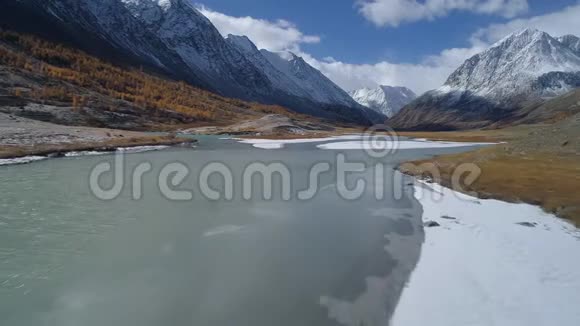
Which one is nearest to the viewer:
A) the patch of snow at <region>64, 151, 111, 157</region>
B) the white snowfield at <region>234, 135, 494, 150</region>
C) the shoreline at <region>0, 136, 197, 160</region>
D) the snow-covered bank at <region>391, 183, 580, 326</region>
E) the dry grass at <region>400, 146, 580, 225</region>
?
the snow-covered bank at <region>391, 183, 580, 326</region>

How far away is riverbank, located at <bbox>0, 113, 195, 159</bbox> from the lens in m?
49.0

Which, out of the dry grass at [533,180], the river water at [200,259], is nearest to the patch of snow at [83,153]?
the river water at [200,259]

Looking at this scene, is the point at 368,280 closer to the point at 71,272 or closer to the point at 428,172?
the point at 71,272

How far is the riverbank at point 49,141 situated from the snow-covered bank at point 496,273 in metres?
47.9

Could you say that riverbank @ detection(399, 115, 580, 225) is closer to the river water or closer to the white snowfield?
the river water

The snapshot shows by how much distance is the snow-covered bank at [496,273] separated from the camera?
11867 millimetres

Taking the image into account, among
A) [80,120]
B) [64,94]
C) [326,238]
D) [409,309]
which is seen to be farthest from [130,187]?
[64,94]

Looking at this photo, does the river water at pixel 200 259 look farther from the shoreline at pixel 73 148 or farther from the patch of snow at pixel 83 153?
the patch of snow at pixel 83 153

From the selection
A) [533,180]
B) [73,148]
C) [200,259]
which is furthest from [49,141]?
[533,180]

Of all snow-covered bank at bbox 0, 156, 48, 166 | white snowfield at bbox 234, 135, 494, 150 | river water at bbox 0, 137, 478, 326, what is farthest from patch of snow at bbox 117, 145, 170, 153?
river water at bbox 0, 137, 478, 326

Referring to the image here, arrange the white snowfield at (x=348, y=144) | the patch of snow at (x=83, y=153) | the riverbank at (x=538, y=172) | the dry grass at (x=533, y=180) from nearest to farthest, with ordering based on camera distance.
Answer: the dry grass at (x=533, y=180) → the riverbank at (x=538, y=172) → the patch of snow at (x=83, y=153) → the white snowfield at (x=348, y=144)

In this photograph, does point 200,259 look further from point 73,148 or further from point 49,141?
point 49,141

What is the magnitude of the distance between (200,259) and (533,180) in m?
31.4

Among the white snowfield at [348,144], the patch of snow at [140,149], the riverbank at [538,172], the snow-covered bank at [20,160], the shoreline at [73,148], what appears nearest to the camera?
the riverbank at [538,172]
